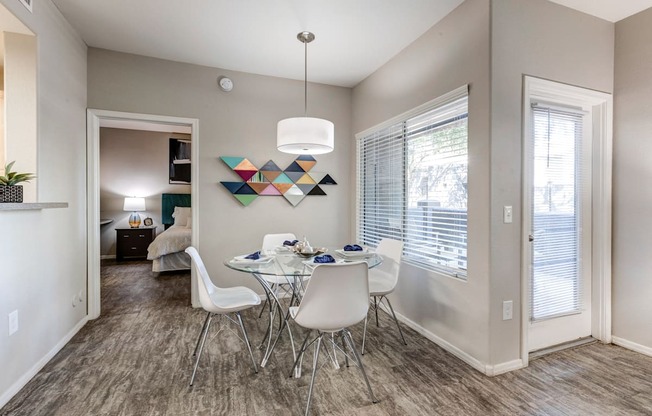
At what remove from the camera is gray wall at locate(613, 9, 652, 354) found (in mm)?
2381

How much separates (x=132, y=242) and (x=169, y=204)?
3.40ft

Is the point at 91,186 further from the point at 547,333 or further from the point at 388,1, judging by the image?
the point at 547,333

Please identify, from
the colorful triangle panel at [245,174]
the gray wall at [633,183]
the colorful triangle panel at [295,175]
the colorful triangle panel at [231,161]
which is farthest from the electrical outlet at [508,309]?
the colorful triangle panel at [231,161]

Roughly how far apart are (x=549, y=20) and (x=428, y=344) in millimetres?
2692

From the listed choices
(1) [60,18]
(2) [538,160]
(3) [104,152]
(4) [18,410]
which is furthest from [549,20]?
(3) [104,152]

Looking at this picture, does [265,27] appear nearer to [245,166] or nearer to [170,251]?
[245,166]

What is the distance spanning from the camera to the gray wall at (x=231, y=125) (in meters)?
3.27

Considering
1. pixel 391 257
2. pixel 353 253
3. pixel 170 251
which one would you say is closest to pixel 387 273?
pixel 391 257

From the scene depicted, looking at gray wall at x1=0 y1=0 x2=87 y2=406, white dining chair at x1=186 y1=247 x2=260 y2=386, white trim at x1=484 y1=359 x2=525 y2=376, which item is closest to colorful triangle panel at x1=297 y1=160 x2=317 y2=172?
white dining chair at x1=186 y1=247 x2=260 y2=386

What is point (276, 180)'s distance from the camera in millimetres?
3826

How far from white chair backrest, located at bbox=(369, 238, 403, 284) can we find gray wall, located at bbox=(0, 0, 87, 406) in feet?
8.74

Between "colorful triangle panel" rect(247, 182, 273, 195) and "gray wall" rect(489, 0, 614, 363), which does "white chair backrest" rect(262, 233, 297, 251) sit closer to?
"colorful triangle panel" rect(247, 182, 273, 195)

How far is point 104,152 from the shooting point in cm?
630

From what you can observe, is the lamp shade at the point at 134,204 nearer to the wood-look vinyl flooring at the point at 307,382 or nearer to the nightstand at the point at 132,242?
the nightstand at the point at 132,242
